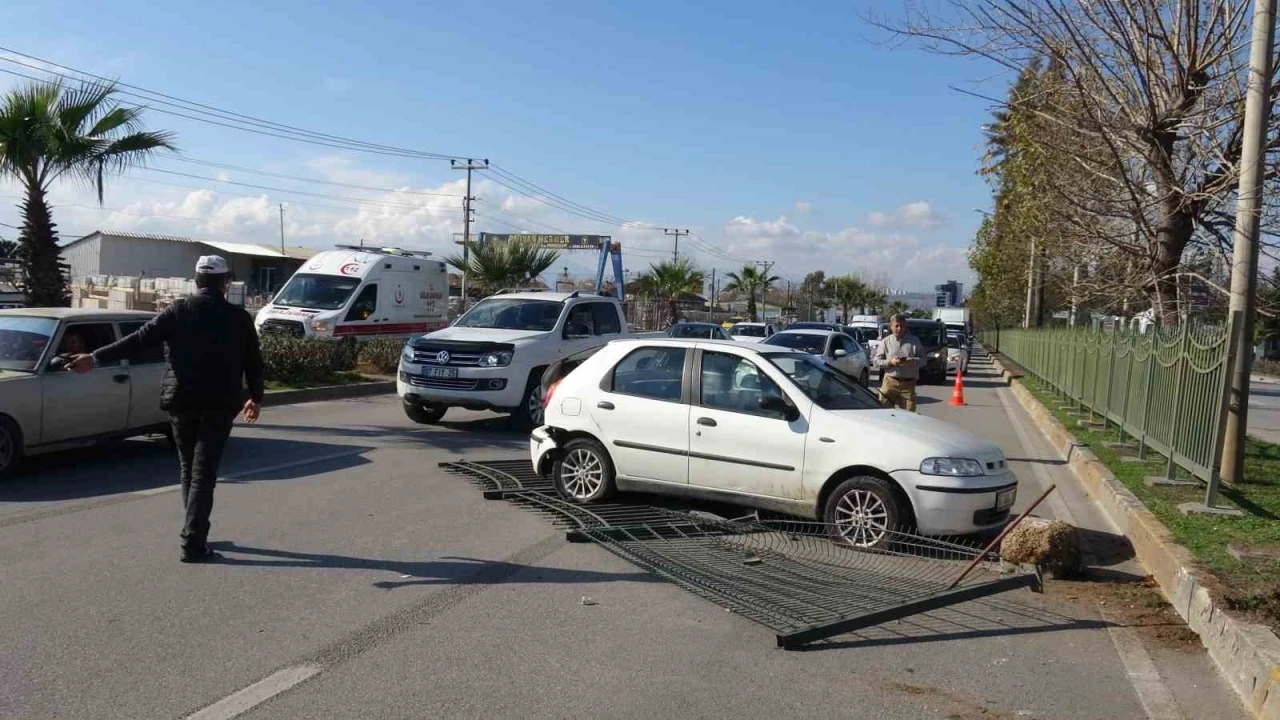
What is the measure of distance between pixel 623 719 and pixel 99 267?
64.9 meters

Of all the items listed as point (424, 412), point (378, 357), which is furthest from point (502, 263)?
point (424, 412)

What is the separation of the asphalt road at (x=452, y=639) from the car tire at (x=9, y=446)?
1.04 metres

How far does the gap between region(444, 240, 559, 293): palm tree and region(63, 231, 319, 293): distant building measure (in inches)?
1193

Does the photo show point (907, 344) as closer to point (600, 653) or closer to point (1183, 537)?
point (1183, 537)

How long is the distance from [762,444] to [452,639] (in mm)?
3432

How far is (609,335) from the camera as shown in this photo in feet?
53.6

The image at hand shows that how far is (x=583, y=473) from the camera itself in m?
9.30

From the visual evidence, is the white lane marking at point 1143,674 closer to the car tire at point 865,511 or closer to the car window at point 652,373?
the car tire at point 865,511

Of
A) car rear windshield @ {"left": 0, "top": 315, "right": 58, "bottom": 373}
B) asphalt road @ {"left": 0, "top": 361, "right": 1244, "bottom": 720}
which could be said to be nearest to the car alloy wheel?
asphalt road @ {"left": 0, "top": 361, "right": 1244, "bottom": 720}

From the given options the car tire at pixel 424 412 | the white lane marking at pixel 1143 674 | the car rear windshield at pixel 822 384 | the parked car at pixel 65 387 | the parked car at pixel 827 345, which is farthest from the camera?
the parked car at pixel 827 345

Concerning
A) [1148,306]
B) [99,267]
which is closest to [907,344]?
[1148,306]

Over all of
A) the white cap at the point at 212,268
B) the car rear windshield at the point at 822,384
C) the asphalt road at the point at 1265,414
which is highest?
the white cap at the point at 212,268

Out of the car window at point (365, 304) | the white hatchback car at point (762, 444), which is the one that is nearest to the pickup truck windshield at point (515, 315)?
the white hatchback car at point (762, 444)

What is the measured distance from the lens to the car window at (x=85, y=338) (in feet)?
33.8
